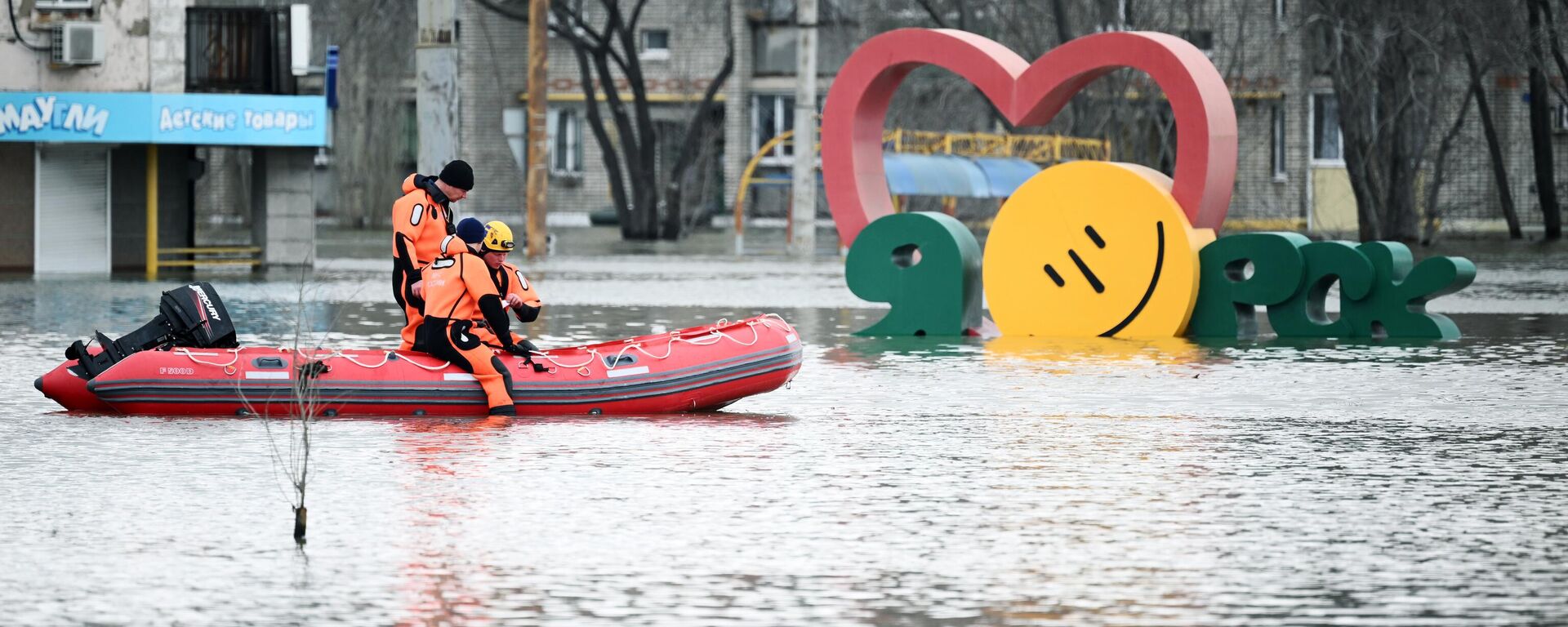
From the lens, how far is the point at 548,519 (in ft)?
32.4

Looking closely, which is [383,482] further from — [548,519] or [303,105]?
[303,105]

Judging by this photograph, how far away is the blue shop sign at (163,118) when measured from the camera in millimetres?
33000

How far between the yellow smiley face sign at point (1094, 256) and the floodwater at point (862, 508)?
3.75 m

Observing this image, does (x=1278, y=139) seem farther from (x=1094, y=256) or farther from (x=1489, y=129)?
(x=1094, y=256)

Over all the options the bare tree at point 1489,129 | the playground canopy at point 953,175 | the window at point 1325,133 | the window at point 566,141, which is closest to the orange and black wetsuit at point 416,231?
the playground canopy at point 953,175

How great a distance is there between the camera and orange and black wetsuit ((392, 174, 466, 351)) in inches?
609

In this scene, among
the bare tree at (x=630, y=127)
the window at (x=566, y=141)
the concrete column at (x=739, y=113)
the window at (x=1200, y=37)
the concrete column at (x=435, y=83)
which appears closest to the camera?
the concrete column at (x=435, y=83)

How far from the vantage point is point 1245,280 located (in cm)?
2211

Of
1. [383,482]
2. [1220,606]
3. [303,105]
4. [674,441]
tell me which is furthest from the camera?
[303,105]

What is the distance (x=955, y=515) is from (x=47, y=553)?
12.7ft

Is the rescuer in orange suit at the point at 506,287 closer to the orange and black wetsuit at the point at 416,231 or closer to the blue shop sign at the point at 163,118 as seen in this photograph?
the orange and black wetsuit at the point at 416,231

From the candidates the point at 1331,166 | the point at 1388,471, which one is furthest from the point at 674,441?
the point at 1331,166

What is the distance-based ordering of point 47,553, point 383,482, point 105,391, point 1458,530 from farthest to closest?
point 105,391, point 383,482, point 1458,530, point 47,553

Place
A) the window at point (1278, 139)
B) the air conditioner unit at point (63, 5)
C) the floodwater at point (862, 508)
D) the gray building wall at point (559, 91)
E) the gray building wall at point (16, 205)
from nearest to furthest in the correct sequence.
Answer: the floodwater at point (862, 508) → the air conditioner unit at point (63, 5) → the gray building wall at point (16, 205) → the window at point (1278, 139) → the gray building wall at point (559, 91)
